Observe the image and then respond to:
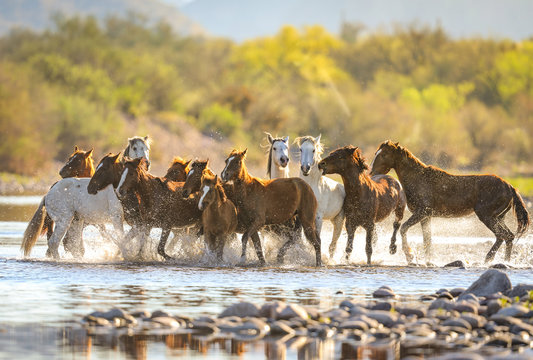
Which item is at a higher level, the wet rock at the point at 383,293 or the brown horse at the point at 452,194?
the brown horse at the point at 452,194

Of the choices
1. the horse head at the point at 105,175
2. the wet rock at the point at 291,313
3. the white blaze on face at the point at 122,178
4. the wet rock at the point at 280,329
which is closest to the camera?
the wet rock at the point at 280,329

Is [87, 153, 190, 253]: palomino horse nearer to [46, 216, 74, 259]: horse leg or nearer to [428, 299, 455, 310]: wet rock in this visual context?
[46, 216, 74, 259]: horse leg

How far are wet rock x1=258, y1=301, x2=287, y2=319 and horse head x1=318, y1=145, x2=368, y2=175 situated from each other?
5448 millimetres

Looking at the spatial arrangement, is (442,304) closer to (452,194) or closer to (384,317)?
(384,317)

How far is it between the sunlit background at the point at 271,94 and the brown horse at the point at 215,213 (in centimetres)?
2529

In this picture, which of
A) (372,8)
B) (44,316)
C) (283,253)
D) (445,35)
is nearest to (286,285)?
(283,253)

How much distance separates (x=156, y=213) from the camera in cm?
1458

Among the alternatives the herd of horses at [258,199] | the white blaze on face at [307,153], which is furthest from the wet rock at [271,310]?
the white blaze on face at [307,153]

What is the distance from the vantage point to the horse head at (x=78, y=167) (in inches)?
628

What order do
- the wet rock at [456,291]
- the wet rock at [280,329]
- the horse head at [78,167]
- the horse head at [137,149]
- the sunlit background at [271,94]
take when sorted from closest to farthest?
the wet rock at [280,329], the wet rock at [456,291], the horse head at [137,149], the horse head at [78,167], the sunlit background at [271,94]

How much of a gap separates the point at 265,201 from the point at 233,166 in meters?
0.66

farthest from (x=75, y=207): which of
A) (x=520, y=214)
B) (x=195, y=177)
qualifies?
(x=520, y=214)

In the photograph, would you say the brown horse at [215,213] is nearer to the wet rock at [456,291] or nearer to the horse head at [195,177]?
the horse head at [195,177]

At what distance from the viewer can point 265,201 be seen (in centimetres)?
1421
